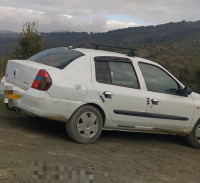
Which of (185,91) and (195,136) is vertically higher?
(185,91)

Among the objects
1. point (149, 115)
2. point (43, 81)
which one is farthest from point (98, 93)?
point (149, 115)

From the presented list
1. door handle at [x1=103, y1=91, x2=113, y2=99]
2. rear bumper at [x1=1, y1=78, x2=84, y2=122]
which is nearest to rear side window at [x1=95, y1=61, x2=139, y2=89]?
door handle at [x1=103, y1=91, x2=113, y2=99]

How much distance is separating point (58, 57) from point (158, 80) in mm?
1916

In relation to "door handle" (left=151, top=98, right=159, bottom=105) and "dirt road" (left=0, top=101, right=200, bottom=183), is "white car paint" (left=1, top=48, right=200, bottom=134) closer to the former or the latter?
"door handle" (left=151, top=98, right=159, bottom=105)

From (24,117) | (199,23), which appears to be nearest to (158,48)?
(199,23)

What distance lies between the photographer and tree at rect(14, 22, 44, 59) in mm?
19641

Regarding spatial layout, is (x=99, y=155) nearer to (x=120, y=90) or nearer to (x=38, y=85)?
(x=120, y=90)

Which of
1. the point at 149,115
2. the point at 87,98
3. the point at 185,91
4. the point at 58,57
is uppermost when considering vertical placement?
the point at 58,57

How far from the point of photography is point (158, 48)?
112 metres

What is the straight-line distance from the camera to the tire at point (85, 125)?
16.9 ft

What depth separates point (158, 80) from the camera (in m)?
6.11

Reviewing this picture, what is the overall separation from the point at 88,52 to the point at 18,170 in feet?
8.97

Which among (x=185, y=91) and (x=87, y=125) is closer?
(x=87, y=125)

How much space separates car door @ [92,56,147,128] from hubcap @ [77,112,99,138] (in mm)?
311
